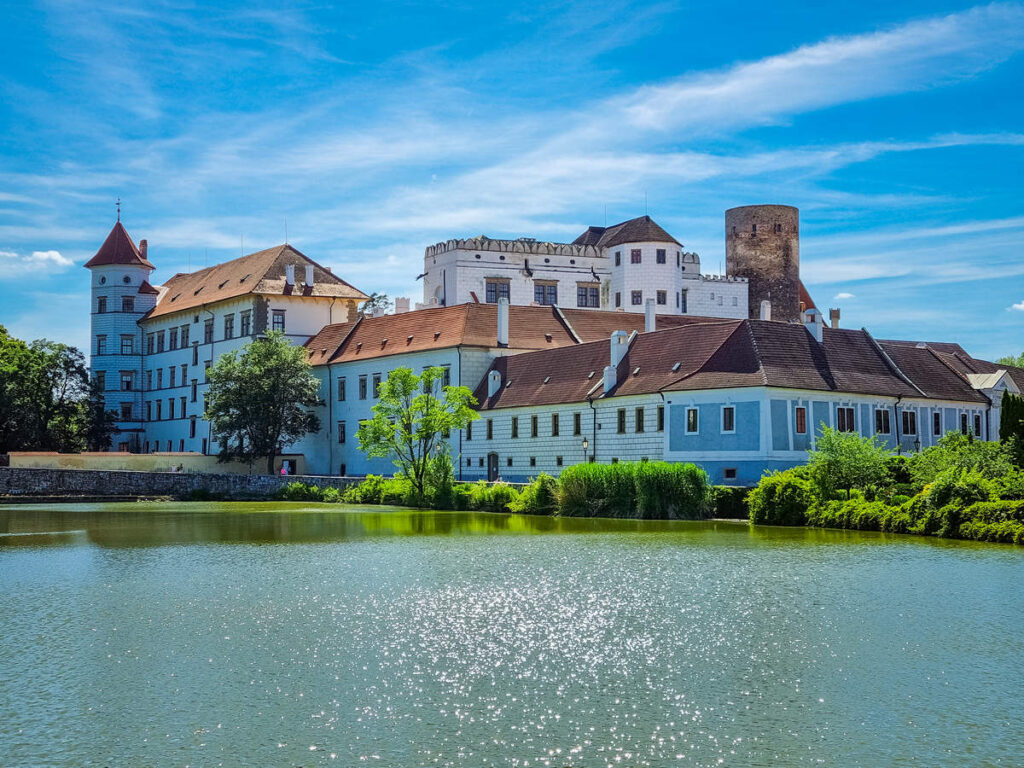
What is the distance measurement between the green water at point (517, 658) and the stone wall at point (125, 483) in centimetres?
3347

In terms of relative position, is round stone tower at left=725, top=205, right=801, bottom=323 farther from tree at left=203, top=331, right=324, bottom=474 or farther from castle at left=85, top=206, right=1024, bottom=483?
tree at left=203, top=331, right=324, bottom=474

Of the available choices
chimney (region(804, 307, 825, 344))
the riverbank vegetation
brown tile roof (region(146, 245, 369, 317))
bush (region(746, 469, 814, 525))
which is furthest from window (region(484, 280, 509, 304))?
bush (region(746, 469, 814, 525))

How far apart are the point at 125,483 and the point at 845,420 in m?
34.4

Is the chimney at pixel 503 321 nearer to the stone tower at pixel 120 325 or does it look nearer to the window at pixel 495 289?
the window at pixel 495 289

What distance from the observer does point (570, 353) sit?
56.1 metres

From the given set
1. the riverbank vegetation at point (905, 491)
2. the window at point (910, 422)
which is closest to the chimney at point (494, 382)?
the window at point (910, 422)

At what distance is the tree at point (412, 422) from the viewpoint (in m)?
52.3

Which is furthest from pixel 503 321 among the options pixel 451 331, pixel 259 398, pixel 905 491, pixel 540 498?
pixel 905 491

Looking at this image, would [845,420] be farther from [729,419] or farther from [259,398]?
[259,398]

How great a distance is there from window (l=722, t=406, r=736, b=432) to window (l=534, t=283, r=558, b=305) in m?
40.3

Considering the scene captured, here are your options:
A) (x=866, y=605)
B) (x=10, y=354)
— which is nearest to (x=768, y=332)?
(x=866, y=605)

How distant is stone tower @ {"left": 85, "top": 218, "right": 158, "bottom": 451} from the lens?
85.8 meters

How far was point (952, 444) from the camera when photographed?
39.7 metres

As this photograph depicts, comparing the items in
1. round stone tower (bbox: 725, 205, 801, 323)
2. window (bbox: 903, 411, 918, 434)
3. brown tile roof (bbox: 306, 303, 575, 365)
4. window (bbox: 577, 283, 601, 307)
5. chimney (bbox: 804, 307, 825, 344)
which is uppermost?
round stone tower (bbox: 725, 205, 801, 323)
